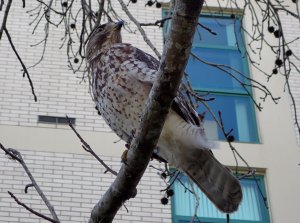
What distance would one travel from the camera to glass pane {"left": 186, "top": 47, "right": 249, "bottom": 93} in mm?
11078

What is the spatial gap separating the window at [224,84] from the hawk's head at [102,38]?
4.77 metres

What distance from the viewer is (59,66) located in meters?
11.0

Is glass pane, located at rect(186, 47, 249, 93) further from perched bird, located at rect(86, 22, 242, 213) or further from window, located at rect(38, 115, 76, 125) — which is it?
perched bird, located at rect(86, 22, 242, 213)

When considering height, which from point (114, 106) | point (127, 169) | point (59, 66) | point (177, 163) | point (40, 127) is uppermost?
point (59, 66)

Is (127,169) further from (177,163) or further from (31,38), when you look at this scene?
(31,38)

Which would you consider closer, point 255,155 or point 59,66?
point 255,155

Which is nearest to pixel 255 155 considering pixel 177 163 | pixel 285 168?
pixel 285 168

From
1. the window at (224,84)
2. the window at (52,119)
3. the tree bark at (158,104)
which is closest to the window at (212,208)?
the window at (224,84)

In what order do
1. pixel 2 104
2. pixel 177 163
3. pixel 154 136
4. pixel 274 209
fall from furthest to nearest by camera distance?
pixel 2 104
pixel 274 209
pixel 177 163
pixel 154 136

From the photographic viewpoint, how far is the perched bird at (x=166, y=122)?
4246 mm

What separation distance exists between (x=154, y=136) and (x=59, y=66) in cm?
778

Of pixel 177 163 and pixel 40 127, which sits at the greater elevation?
pixel 40 127

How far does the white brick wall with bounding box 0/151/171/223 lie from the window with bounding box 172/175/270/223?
261 mm

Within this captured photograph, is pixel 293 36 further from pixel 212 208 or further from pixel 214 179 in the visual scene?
pixel 214 179
